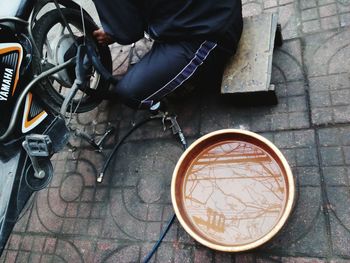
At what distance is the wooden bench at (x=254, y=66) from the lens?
2555mm

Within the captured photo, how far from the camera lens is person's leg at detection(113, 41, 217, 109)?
8.32 feet

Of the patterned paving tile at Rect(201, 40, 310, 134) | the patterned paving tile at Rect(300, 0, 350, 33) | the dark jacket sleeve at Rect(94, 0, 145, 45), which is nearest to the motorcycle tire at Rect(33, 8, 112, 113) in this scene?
the dark jacket sleeve at Rect(94, 0, 145, 45)

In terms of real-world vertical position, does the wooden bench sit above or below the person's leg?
below

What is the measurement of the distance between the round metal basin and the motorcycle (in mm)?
941

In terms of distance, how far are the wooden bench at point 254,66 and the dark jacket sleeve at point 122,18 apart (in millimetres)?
748

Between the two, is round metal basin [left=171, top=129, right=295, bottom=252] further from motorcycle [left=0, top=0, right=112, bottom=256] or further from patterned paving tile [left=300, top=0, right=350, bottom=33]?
patterned paving tile [left=300, top=0, right=350, bottom=33]

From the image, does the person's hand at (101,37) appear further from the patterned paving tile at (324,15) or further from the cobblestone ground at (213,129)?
the patterned paving tile at (324,15)

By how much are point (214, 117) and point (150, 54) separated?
0.72 m

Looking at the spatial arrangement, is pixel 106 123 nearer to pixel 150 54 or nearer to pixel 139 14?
pixel 150 54

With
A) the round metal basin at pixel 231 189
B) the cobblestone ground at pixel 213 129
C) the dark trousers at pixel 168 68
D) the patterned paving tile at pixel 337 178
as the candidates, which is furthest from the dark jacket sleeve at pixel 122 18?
the patterned paving tile at pixel 337 178

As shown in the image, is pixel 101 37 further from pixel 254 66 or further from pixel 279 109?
pixel 279 109

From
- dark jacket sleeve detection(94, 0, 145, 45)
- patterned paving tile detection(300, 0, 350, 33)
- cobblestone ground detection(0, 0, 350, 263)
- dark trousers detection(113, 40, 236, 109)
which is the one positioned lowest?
cobblestone ground detection(0, 0, 350, 263)

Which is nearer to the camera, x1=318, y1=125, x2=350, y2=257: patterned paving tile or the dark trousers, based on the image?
x1=318, y1=125, x2=350, y2=257: patterned paving tile

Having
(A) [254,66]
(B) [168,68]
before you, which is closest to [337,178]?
(A) [254,66]
